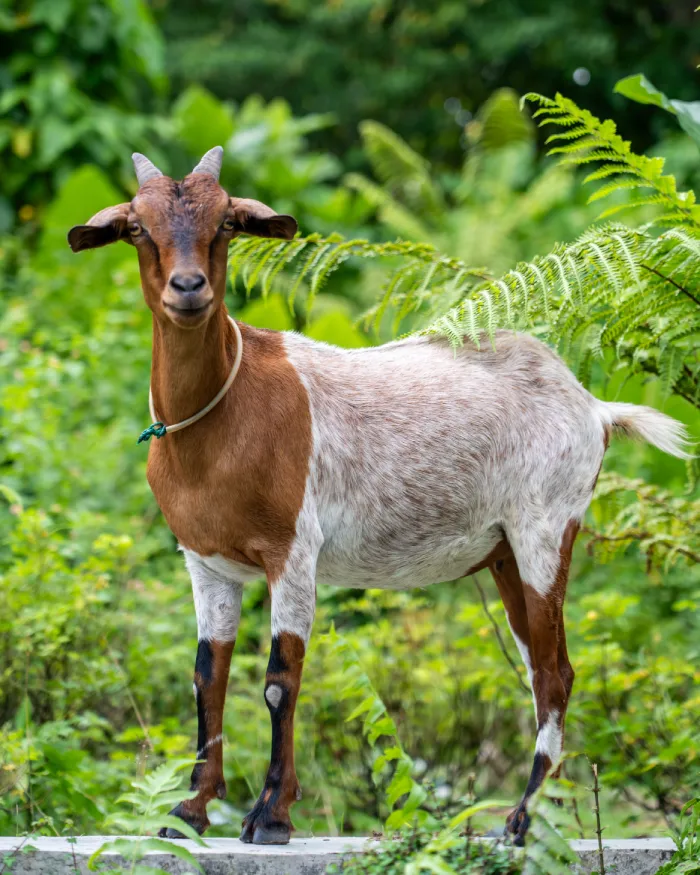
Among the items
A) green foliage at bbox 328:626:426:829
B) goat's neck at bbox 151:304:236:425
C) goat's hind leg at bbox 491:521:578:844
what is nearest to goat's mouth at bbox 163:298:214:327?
goat's neck at bbox 151:304:236:425

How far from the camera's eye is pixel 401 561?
3641 mm

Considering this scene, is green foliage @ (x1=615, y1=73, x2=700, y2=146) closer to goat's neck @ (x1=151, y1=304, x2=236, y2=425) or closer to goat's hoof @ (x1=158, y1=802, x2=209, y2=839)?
goat's neck @ (x1=151, y1=304, x2=236, y2=425)

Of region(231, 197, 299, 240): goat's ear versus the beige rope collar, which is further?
the beige rope collar

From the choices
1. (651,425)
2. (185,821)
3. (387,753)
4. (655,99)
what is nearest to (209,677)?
(185,821)

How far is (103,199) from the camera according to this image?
9141mm

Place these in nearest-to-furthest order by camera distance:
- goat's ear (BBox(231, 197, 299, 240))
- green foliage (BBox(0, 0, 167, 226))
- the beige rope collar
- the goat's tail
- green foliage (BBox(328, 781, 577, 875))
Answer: green foliage (BBox(328, 781, 577, 875)) → goat's ear (BBox(231, 197, 299, 240)) → the beige rope collar → the goat's tail → green foliage (BBox(0, 0, 167, 226))

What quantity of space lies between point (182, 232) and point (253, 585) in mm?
3445

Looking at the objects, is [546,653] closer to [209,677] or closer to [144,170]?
[209,677]

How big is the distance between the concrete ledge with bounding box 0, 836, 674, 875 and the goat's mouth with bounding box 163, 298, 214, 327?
1586mm

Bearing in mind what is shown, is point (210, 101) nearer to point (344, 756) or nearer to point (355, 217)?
point (355, 217)

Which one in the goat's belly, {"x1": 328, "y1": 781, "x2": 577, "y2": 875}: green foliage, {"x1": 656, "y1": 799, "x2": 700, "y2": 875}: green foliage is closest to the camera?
{"x1": 328, "y1": 781, "x2": 577, "y2": 875}: green foliage

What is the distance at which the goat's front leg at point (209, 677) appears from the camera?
137 inches

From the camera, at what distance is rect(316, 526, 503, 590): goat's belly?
3578 mm

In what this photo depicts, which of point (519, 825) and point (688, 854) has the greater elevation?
point (688, 854)
